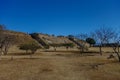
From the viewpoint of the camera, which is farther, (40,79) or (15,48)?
(15,48)

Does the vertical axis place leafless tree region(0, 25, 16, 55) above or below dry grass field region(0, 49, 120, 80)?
above

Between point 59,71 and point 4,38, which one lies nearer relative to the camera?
point 59,71

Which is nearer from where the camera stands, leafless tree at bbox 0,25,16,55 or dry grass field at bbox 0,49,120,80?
dry grass field at bbox 0,49,120,80

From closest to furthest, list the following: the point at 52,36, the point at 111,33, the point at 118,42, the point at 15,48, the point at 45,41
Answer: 1. the point at 118,42
2. the point at 111,33
3. the point at 15,48
4. the point at 45,41
5. the point at 52,36

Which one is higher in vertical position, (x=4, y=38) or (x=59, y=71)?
(x=4, y=38)

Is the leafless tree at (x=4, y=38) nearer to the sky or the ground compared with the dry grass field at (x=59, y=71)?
nearer to the sky

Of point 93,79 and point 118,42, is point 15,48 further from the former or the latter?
point 93,79

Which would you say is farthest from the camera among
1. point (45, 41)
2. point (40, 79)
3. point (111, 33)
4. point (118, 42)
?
point (45, 41)

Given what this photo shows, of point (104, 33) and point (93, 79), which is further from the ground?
point (104, 33)

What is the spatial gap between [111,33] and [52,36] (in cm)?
7780

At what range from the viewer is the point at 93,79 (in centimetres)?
1498

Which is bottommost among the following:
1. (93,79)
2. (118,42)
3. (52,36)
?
(93,79)

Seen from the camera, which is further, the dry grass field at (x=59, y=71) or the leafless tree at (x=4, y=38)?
the leafless tree at (x=4, y=38)

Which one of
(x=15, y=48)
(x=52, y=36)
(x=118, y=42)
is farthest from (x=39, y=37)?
(x=118, y=42)
